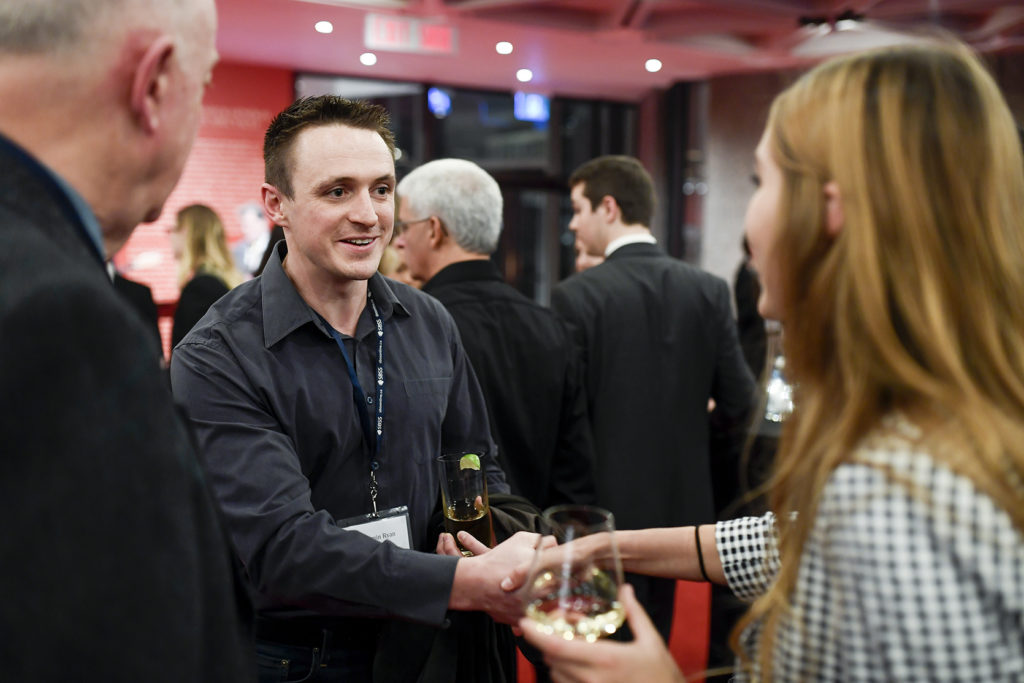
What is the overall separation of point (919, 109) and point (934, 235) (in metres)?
0.14

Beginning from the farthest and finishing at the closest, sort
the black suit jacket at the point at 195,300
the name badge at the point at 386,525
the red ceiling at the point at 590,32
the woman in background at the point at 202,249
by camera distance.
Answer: the red ceiling at the point at 590,32
the woman in background at the point at 202,249
the black suit jacket at the point at 195,300
the name badge at the point at 386,525

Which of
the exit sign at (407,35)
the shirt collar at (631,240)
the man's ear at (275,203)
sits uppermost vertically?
the exit sign at (407,35)

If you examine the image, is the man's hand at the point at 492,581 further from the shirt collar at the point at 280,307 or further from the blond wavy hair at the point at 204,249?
the blond wavy hair at the point at 204,249

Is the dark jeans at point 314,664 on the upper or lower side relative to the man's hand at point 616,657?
lower

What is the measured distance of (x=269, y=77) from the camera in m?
7.54

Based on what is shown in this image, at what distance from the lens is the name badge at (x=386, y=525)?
1.63m

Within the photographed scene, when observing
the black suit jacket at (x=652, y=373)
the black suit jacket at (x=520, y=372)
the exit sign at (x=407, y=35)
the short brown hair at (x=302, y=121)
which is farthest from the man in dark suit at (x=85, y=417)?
the exit sign at (x=407, y=35)

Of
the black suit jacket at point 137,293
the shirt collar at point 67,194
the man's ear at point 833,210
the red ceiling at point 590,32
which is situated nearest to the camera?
the shirt collar at point 67,194

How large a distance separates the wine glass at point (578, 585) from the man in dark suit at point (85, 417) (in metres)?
0.35

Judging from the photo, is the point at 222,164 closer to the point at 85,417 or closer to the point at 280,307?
the point at 280,307

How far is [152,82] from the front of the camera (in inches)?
35.7

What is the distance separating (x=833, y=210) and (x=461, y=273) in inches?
77.3

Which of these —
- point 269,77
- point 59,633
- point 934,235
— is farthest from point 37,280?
point 269,77

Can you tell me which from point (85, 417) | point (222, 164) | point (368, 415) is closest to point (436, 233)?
point (368, 415)
